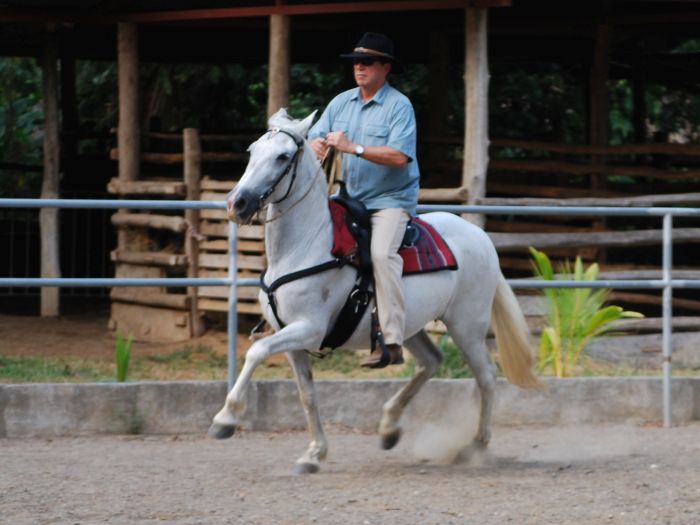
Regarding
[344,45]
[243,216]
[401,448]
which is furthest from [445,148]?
[243,216]

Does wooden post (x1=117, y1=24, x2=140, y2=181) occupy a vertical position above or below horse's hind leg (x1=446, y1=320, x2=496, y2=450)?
above

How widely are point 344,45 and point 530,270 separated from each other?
4.19m

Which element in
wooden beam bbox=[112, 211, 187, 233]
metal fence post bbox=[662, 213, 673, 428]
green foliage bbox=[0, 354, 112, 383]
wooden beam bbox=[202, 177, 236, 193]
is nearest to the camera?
metal fence post bbox=[662, 213, 673, 428]

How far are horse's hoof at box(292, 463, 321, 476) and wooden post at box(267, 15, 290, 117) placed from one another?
5.12 m

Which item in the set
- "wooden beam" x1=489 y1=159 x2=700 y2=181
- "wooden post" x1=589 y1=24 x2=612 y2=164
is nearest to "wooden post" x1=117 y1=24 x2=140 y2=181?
"wooden beam" x1=489 y1=159 x2=700 y2=181

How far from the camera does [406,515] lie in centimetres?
596

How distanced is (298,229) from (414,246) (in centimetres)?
74

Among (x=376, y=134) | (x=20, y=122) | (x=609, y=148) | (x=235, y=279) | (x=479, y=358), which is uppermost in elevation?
(x=20, y=122)

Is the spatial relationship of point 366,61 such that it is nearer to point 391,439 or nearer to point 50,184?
point 391,439

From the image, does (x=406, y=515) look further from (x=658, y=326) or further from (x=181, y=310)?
A: (x=181, y=310)

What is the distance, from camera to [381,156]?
22.9 feet

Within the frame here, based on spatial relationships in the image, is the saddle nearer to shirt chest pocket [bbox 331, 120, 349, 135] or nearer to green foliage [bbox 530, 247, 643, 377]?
shirt chest pocket [bbox 331, 120, 349, 135]

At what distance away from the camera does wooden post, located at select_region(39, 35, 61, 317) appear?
1391 centimetres

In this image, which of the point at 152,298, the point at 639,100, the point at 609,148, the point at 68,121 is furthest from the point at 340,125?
the point at 68,121
